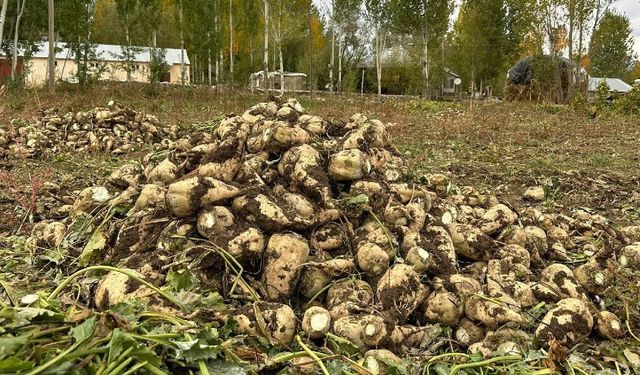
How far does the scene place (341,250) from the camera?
2.53 m

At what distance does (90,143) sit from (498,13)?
21.7 m

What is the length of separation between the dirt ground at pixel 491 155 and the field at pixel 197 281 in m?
0.02

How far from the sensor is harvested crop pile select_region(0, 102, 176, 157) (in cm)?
645

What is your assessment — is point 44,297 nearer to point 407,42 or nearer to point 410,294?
point 410,294

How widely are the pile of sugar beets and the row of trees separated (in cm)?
1358

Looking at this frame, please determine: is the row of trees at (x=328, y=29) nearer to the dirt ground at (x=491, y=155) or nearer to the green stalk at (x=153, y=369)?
the dirt ground at (x=491, y=155)

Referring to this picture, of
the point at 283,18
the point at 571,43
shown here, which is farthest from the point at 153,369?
the point at 283,18

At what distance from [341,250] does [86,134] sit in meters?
5.46

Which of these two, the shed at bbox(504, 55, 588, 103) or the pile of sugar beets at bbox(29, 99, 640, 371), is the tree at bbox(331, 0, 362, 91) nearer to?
the shed at bbox(504, 55, 588, 103)

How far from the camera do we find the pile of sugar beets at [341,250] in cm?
216

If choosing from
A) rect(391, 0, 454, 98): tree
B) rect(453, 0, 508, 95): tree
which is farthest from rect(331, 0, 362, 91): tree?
rect(453, 0, 508, 95): tree

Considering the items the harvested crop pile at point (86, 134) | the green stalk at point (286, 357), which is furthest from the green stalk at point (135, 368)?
the harvested crop pile at point (86, 134)

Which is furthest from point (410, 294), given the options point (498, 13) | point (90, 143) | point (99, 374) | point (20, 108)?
point (498, 13)

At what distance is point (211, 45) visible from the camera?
64.8ft
